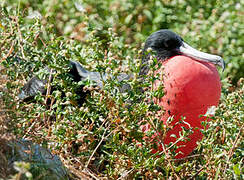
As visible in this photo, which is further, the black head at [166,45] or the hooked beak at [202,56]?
the black head at [166,45]

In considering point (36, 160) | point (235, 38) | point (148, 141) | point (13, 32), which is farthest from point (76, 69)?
point (235, 38)

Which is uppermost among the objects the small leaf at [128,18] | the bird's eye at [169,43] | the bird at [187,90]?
the bird's eye at [169,43]

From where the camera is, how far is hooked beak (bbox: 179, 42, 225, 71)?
2789 mm

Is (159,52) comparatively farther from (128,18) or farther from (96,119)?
(128,18)

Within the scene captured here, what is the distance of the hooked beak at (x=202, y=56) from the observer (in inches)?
110

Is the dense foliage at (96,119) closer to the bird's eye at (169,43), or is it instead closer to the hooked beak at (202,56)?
the hooked beak at (202,56)

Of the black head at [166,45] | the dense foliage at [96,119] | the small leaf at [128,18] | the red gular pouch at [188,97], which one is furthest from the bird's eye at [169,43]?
the small leaf at [128,18]

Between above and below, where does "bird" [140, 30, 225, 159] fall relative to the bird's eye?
below

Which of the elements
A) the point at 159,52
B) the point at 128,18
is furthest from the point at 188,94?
the point at 128,18

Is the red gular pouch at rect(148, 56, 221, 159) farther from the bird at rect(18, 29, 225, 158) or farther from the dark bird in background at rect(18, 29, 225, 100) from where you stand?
the dark bird in background at rect(18, 29, 225, 100)

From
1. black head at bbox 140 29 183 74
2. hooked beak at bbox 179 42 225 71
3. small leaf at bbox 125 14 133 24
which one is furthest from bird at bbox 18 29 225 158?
small leaf at bbox 125 14 133 24

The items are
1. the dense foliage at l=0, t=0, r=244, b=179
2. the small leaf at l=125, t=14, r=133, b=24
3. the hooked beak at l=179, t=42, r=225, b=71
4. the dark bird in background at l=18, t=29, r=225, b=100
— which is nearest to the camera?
the dense foliage at l=0, t=0, r=244, b=179

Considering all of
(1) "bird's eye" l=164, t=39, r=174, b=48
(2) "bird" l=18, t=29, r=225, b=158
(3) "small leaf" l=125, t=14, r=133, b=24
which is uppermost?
(1) "bird's eye" l=164, t=39, r=174, b=48

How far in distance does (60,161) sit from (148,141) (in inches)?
17.6
